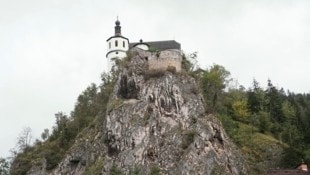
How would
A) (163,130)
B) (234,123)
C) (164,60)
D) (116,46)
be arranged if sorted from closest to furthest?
(163,130) < (164,60) < (234,123) < (116,46)

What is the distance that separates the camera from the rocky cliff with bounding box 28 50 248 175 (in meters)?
69.9

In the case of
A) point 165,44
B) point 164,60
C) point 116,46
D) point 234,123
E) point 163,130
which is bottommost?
point 163,130

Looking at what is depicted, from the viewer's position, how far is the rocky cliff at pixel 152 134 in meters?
69.9

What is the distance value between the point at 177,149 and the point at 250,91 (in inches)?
1493

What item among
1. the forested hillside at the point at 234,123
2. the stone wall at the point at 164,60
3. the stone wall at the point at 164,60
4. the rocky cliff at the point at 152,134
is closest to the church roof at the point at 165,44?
the forested hillside at the point at 234,123

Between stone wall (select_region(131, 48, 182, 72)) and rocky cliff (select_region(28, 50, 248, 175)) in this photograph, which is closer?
rocky cliff (select_region(28, 50, 248, 175))

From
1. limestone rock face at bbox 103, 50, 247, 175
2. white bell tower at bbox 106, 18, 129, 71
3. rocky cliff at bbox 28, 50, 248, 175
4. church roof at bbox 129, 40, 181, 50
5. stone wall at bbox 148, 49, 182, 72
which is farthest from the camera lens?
white bell tower at bbox 106, 18, 129, 71

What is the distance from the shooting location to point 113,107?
3027 inches

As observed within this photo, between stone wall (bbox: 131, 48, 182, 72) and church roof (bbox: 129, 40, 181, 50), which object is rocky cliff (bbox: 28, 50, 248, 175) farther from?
church roof (bbox: 129, 40, 181, 50)

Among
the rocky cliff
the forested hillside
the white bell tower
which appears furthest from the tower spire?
the rocky cliff

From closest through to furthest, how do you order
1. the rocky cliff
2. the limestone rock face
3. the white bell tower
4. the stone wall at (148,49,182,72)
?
the limestone rock face
the rocky cliff
the stone wall at (148,49,182,72)
the white bell tower

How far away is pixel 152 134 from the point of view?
72.6m

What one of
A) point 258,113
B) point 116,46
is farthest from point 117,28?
point 258,113

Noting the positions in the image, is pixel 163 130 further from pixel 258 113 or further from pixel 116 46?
pixel 116 46
